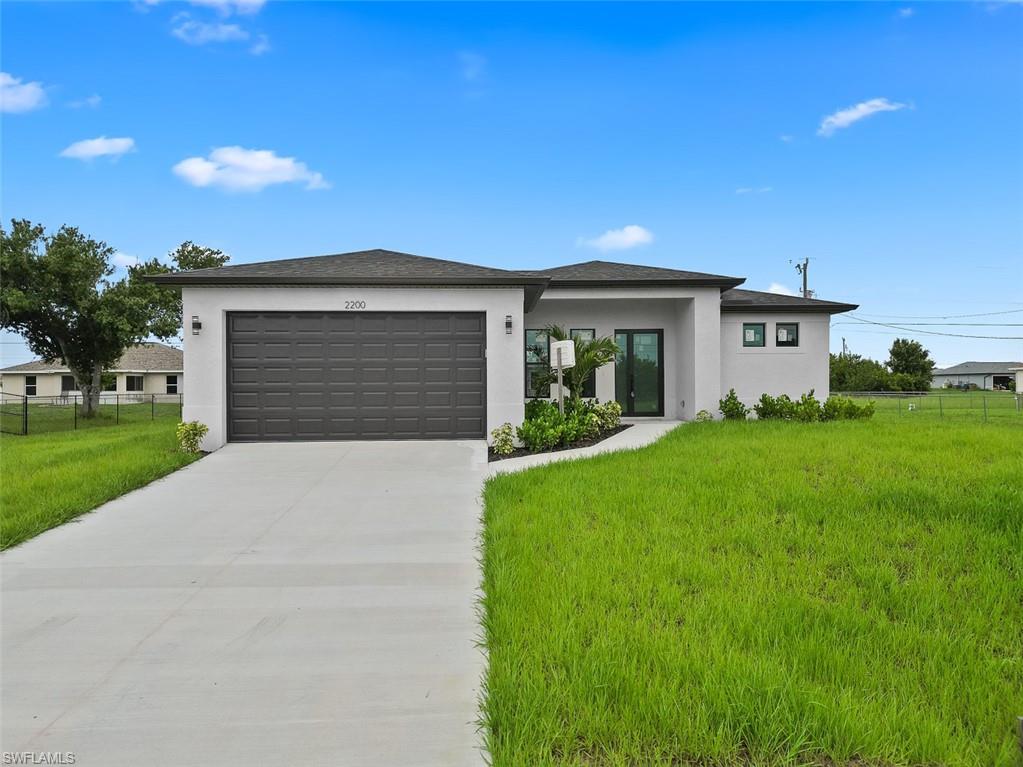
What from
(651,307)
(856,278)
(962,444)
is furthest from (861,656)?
(856,278)

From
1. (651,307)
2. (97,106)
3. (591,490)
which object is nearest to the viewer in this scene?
(591,490)

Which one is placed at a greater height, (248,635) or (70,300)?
(70,300)

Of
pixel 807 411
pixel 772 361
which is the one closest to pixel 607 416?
pixel 807 411

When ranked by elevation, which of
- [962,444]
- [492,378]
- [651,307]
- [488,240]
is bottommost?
[962,444]

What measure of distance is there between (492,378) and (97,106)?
10.6m

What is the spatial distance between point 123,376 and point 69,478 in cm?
4036

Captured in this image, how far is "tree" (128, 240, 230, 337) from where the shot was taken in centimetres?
2250

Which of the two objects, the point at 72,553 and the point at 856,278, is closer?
the point at 72,553

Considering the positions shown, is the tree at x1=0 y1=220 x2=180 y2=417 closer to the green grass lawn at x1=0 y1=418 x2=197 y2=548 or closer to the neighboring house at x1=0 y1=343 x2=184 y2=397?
the green grass lawn at x1=0 y1=418 x2=197 y2=548

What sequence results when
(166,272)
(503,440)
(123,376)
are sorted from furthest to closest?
(123,376)
(166,272)
(503,440)

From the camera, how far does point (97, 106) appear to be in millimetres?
12250

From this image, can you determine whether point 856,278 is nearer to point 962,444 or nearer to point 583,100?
point 583,100

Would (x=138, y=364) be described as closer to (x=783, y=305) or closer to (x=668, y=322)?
(x=668, y=322)

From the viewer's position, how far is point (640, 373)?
14.6 m
